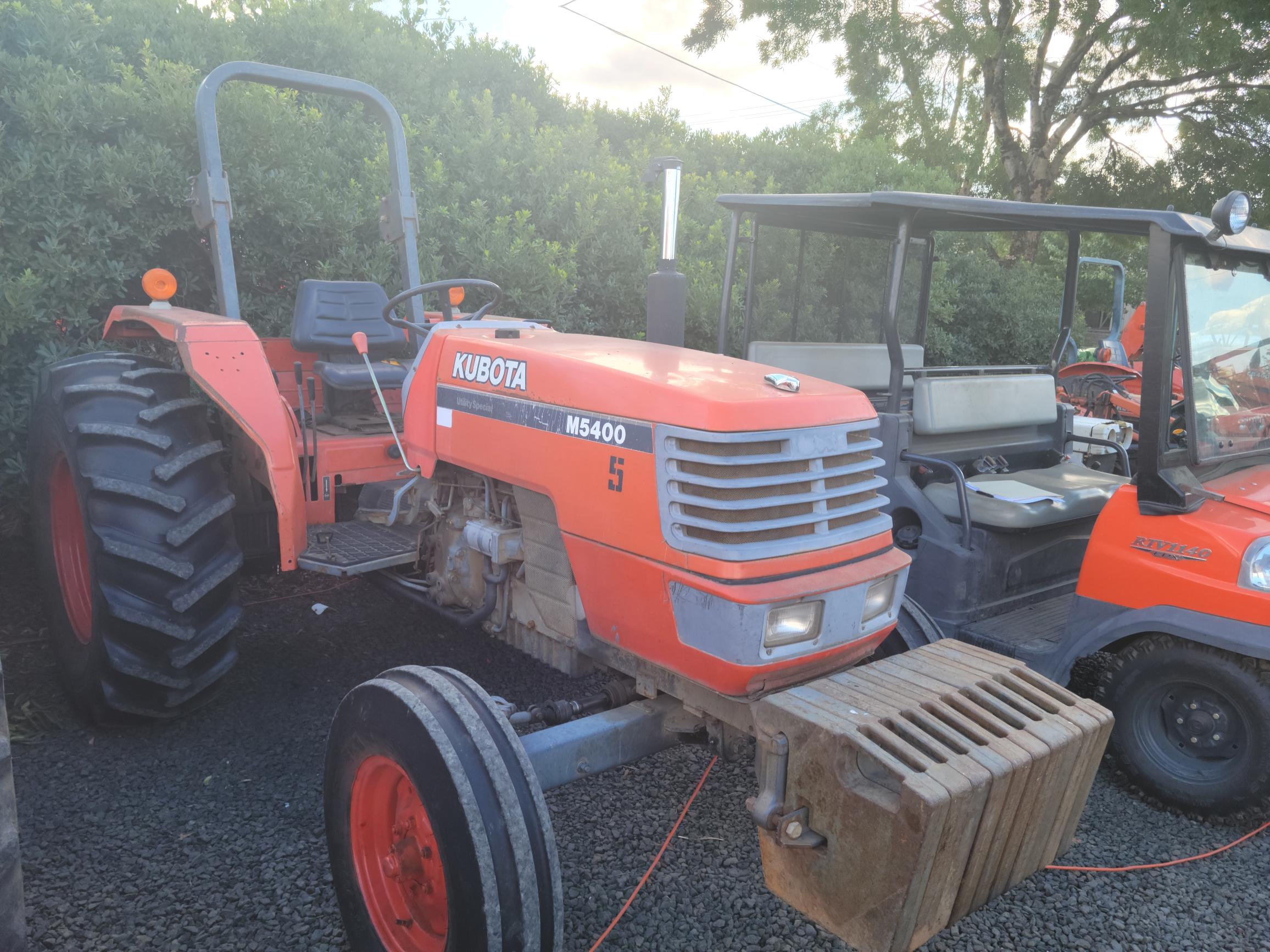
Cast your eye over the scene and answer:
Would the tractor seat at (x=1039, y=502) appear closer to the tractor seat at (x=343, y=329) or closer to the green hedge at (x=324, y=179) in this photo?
the green hedge at (x=324, y=179)

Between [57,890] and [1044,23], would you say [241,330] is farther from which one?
[1044,23]

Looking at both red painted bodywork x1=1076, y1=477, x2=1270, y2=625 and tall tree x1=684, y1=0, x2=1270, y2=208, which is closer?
red painted bodywork x1=1076, y1=477, x2=1270, y2=625

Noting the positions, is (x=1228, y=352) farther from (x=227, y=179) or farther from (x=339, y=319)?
(x=227, y=179)

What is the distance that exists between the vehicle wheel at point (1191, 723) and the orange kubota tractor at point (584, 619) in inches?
43.7

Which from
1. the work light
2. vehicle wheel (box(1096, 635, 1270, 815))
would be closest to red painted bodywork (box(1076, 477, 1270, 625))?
vehicle wheel (box(1096, 635, 1270, 815))

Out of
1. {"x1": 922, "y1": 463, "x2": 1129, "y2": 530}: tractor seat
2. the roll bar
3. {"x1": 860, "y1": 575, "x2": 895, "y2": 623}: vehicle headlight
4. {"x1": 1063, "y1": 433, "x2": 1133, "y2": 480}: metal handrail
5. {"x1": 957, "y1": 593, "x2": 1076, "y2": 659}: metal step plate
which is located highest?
A: the roll bar

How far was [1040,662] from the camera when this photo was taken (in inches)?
129

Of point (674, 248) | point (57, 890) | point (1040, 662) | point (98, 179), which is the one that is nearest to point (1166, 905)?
point (1040, 662)

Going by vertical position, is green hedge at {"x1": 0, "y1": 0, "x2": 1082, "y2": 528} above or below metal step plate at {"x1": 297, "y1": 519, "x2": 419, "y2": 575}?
above

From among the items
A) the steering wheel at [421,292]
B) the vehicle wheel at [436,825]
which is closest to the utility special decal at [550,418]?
the steering wheel at [421,292]

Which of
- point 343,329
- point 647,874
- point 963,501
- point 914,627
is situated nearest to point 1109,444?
point 963,501

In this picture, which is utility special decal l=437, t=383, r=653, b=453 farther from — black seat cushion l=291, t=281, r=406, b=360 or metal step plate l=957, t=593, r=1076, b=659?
metal step plate l=957, t=593, r=1076, b=659

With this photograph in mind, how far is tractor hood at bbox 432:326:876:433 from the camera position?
1.97 meters

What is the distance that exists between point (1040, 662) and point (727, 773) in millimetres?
1202
